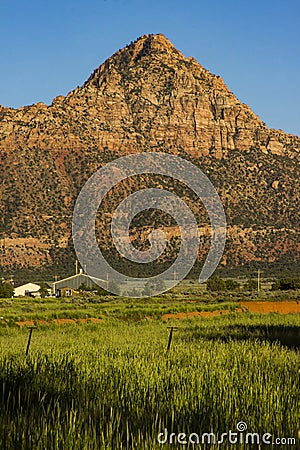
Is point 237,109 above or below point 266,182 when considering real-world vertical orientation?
above

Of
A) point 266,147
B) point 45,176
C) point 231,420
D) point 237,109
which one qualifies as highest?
point 237,109

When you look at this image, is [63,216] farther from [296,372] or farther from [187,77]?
[296,372]

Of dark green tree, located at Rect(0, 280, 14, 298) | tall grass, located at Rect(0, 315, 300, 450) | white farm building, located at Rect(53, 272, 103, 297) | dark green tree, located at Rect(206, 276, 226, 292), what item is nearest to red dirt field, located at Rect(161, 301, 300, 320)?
dark green tree, located at Rect(206, 276, 226, 292)

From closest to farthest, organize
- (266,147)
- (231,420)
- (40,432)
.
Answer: (40,432)
(231,420)
(266,147)

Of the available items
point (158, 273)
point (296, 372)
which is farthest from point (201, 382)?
point (158, 273)

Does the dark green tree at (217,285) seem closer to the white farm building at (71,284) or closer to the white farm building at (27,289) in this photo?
the white farm building at (71,284)

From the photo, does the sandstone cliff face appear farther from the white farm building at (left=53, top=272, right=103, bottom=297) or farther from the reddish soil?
the reddish soil

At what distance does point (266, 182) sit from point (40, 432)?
99.3 m

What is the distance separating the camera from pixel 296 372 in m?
9.62

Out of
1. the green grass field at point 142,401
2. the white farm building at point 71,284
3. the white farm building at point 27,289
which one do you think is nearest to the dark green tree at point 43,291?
the white farm building at point 27,289

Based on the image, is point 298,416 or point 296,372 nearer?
point 298,416

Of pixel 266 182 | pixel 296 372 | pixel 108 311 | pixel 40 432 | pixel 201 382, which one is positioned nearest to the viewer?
pixel 40 432

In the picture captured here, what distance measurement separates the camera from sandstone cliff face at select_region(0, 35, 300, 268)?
90.2 meters

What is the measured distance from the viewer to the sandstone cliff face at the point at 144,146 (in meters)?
90.2
